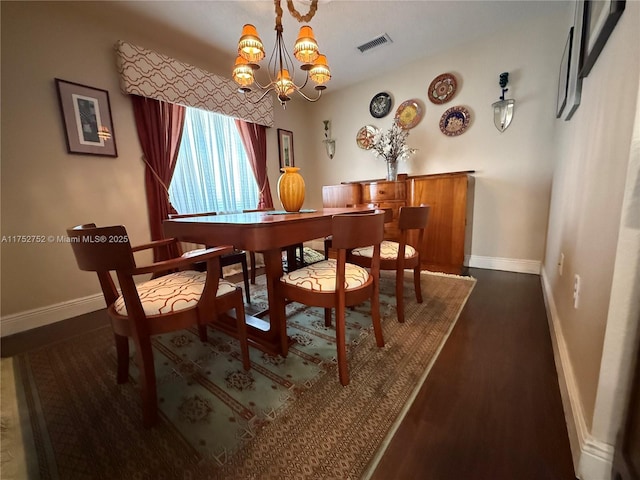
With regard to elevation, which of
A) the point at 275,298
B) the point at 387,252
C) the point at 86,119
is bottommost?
the point at 275,298

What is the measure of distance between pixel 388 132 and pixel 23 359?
4008mm

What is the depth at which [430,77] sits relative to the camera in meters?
3.03

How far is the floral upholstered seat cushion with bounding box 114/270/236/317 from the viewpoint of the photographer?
1010mm

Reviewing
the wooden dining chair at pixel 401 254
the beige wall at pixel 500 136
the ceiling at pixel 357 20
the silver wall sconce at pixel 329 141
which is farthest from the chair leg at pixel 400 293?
the silver wall sconce at pixel 329 141

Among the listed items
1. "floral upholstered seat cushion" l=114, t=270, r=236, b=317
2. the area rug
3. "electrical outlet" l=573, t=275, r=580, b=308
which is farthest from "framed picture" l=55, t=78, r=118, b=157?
"electrical outlet" l=573, t=275, r=580, b=308

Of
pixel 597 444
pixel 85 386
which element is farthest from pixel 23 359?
pixel 597 444

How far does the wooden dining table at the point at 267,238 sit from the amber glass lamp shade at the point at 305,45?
1079 millimetres

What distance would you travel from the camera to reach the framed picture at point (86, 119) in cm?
198

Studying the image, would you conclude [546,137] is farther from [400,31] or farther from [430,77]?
[400,31]

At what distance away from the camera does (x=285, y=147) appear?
3863 mm

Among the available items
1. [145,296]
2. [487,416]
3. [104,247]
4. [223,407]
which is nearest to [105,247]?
[104,247]

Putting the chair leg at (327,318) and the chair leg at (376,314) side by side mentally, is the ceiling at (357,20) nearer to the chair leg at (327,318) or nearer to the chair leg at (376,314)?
the chair leg at (376,314)

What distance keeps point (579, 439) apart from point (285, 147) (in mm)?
4001

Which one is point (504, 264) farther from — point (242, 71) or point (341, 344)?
point (242, 71)
